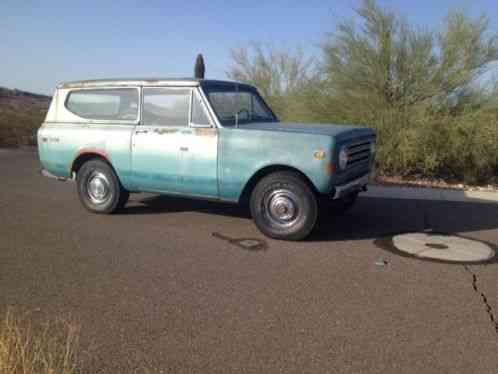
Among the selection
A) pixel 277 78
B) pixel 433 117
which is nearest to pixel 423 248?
pixel 433 117

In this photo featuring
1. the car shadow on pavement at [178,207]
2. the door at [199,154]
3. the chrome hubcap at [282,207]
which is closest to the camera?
the chrome hubcap at [282,207]

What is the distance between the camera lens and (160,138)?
253 inches

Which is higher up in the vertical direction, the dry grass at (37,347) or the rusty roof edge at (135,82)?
the rusty roof edge at (135,82)

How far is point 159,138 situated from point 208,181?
0.94m

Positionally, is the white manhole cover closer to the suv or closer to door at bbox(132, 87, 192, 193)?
the suv

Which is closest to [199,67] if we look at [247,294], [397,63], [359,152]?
[397,63]

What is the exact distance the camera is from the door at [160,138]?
249 inches

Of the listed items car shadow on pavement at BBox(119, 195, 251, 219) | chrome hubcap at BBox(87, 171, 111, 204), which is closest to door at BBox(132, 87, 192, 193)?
chrome hubcap at BBox(87, 171, 111, 204)

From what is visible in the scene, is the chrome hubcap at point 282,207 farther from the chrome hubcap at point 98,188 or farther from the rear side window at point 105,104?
the chrome hubcap at point 98,188

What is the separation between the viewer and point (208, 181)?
20.1 feet

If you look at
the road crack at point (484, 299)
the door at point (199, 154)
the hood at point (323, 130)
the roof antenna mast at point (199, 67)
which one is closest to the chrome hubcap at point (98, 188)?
the door at point (199, 154)

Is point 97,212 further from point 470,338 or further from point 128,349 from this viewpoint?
point 470,338

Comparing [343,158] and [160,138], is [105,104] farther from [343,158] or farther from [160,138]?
Answer: [343,158]

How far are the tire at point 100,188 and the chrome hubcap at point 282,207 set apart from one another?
7.86 feet
